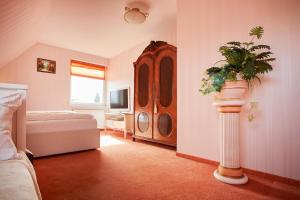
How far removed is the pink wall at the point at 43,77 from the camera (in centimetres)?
427

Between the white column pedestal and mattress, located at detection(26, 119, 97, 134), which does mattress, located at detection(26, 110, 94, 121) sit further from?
the white column pedestal

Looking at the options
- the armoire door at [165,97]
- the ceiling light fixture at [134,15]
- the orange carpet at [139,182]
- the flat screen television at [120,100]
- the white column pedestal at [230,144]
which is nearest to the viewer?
the orange carpet at [139,182]

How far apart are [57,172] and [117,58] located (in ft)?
14.2

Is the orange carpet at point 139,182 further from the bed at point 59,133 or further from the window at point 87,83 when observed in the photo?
the window at point 87,83

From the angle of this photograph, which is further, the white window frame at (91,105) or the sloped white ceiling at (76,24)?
the white window frame at (91,105)

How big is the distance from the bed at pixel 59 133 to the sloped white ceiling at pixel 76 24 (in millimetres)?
1470

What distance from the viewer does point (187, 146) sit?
2.64 meters

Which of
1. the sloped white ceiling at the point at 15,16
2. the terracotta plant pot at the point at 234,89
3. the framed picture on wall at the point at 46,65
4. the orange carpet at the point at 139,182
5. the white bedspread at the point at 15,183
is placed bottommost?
the orange carpet at the point at 139,182

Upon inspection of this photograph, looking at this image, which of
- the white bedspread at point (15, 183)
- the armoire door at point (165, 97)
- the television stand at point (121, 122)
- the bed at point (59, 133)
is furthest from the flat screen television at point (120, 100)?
the white bedspread at point (15, 183)

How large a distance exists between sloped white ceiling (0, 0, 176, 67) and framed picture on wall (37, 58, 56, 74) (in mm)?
499

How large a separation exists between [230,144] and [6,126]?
190 cm

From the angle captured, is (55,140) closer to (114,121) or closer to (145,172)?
(145,172)

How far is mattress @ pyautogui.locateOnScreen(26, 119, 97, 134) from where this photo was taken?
2510 mm

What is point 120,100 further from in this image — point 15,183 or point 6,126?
point 15,183
